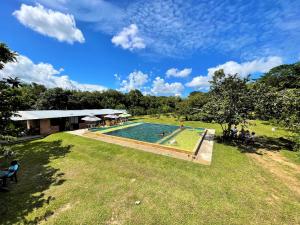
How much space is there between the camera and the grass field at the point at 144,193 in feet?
16.3

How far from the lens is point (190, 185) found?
271 inches

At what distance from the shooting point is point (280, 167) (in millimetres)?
9039

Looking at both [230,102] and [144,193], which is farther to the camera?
[230,102]

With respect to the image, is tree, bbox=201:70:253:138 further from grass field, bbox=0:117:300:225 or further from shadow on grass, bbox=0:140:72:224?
shadow on grass, bbox=0:140:72:224

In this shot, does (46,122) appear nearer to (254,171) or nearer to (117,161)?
(117,161)

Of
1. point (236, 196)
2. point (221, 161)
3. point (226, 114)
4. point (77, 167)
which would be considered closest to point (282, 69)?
point (226, 114)

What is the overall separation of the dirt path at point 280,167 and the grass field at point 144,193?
366 mm

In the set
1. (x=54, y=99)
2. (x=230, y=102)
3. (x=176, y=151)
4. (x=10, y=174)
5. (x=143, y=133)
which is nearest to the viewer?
(x=10, y=174)

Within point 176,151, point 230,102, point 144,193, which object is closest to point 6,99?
point 144,193

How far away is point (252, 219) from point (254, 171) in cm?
431

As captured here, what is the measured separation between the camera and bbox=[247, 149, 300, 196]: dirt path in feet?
24.1

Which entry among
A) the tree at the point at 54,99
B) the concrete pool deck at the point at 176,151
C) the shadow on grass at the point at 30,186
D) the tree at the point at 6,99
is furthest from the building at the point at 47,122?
the tree at the point at 54,99

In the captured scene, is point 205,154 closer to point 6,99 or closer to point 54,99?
point 6,99

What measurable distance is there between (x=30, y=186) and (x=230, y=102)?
14.9 meters
